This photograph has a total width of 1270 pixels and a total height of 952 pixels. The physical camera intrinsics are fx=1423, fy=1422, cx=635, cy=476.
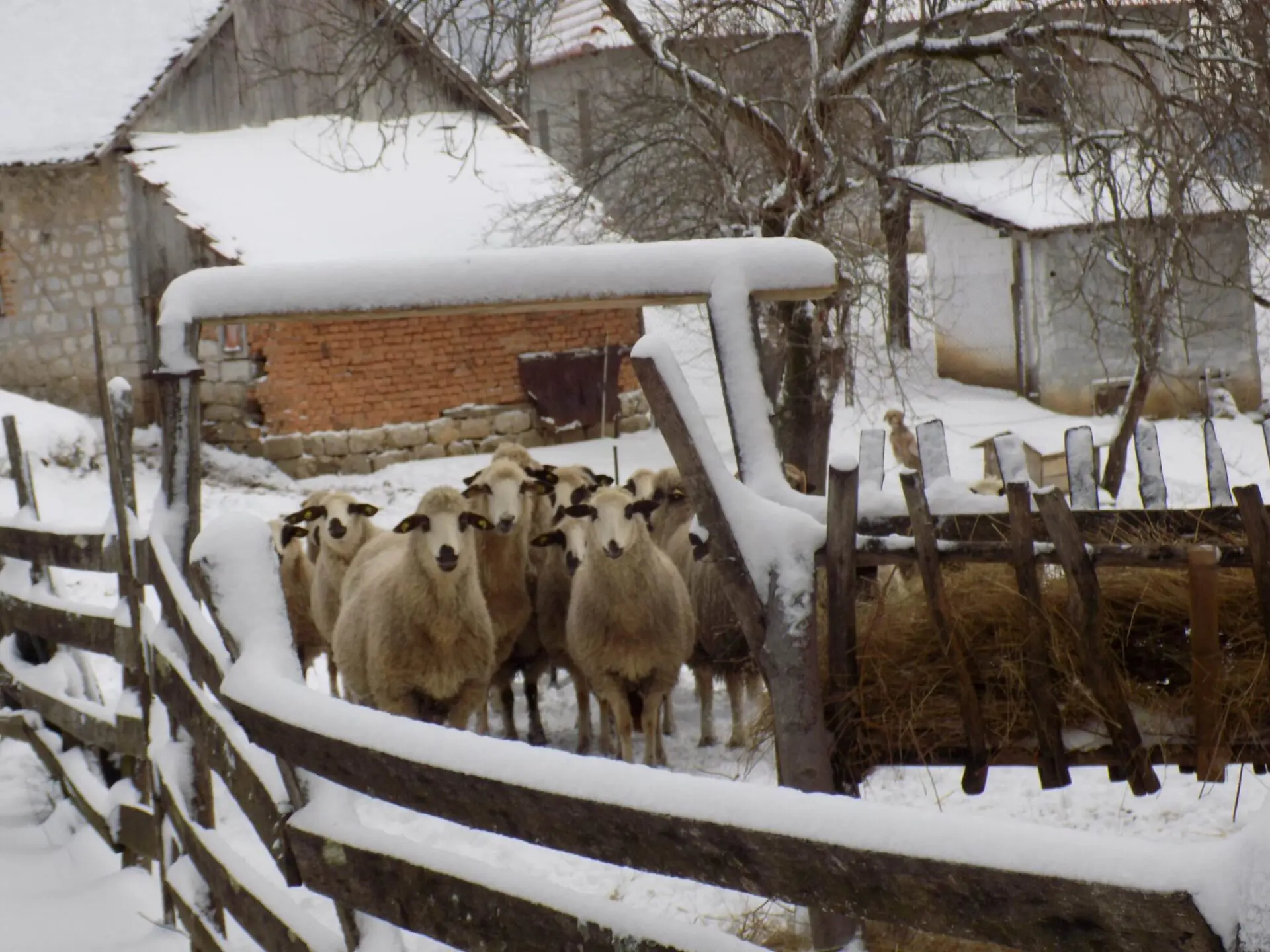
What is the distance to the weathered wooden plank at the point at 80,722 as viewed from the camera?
5.56m

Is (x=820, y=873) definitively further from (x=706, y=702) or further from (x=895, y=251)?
(x=895, y=251)

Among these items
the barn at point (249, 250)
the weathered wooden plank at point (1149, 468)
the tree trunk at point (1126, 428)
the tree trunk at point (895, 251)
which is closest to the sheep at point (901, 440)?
the tree trunk at point (895, 251)

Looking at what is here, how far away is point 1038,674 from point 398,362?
1466 centimetres

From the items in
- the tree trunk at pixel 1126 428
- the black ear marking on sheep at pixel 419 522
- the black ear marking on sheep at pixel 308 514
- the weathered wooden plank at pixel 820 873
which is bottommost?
the tree trunk at pixel 1126 428

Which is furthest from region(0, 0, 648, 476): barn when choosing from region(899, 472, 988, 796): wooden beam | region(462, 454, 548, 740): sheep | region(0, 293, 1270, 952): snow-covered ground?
region(899, 472, 988, 796): wooden beam

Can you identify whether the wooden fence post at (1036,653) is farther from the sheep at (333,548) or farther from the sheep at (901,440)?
the sheep at (901,440)

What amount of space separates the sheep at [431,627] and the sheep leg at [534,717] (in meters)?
0.94

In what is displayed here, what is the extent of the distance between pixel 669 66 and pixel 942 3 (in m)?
2.23

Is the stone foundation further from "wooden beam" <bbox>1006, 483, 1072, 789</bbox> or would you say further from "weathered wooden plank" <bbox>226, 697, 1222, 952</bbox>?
"weathered wooden plank" <bbox>226, 697, 1222, 952</bbox>

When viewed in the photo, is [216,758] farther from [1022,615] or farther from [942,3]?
[942,3]

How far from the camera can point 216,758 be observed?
12.3ft

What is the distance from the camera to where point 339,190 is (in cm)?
1909

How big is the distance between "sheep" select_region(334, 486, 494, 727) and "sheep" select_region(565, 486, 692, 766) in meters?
0.58

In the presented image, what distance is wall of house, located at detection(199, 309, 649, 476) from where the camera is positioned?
17.1 metres
